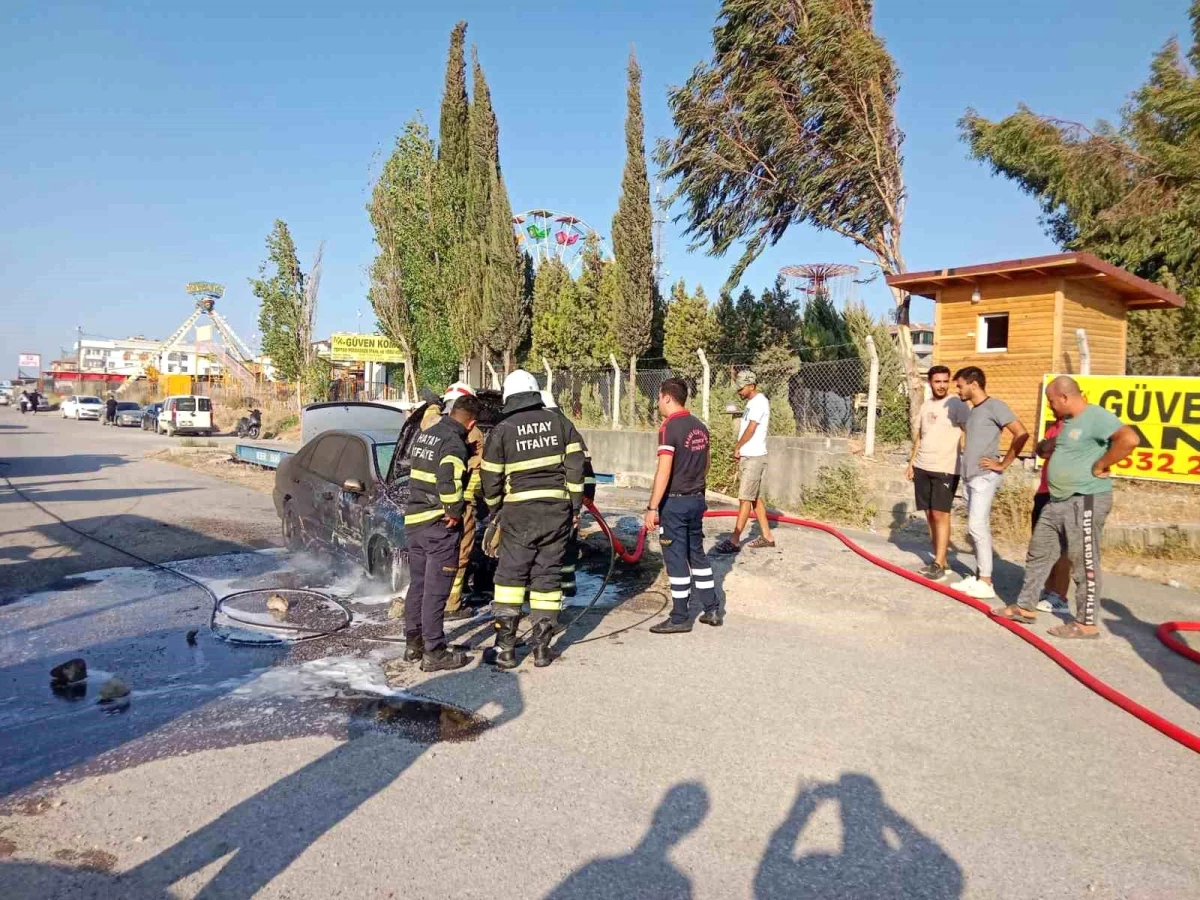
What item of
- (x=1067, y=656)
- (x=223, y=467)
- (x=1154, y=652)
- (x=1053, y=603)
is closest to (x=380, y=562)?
(x=1067, y=656)

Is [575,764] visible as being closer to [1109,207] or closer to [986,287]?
[986,287]

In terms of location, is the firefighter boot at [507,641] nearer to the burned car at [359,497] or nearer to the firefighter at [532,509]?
the firefighter at [532,509]

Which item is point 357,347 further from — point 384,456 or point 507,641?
point 507,641

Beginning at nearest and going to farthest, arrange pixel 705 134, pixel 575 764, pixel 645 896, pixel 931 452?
pixel 645 896, pixel 575 764, pixel 931 452, pixel 705 134

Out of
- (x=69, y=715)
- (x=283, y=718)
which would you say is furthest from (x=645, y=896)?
(x=69, y=715)

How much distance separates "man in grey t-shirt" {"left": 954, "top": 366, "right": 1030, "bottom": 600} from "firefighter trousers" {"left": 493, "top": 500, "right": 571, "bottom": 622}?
3.42 meters

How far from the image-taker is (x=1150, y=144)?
18609 mm

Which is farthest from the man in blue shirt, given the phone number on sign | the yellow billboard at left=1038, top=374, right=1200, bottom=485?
the yellow billboard at left=1038, top=374, right=1200, bottom=485

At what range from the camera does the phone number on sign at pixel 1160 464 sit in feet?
28.6

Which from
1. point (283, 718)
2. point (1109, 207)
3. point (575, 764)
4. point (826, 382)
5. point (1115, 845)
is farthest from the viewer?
point (1109, 207)

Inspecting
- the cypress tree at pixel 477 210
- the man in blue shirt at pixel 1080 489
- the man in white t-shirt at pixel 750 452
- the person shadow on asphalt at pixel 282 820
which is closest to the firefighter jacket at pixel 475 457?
the person shadow on asphalt at pixel 282 820

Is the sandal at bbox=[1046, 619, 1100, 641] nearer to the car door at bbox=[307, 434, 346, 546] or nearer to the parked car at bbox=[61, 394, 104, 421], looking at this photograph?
the car door at bbox=[307, 434, 346, 546]

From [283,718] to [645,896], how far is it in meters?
2.31

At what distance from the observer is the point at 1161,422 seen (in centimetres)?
894
